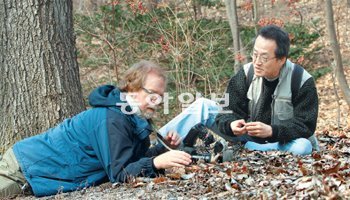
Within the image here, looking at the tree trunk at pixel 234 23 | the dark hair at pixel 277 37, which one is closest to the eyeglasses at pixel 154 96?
the dark hair at pixel 277 37

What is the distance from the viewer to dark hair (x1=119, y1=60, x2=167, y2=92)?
4883 mm

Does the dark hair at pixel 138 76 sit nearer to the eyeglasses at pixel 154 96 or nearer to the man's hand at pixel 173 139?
the eyeglasses at pixel 154 96

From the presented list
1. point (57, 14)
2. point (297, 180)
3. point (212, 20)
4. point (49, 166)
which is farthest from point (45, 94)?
point (212, 20)

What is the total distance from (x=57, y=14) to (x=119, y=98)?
6.04 feet

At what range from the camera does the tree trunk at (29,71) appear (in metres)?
6.25

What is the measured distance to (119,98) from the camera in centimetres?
494

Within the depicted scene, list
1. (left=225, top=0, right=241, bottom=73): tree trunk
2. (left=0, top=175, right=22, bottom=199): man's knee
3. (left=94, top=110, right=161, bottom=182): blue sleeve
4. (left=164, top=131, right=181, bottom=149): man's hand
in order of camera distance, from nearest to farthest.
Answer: (left=94, top=110, right=161, bottom=182): blue sleeve, (left=0, top=175, right=22, bottom=199): man's knee, (left=164, top=131, right=181, bottom=149): man's hand, (left=225, top=0, right=241, bottom=73): tree trunk

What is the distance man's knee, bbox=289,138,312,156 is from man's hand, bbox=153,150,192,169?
4.55 feet

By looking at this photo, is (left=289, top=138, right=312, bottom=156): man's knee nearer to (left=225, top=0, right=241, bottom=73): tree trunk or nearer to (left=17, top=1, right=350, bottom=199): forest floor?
(left=17, top=1, right=350, bottom=199): forest floor

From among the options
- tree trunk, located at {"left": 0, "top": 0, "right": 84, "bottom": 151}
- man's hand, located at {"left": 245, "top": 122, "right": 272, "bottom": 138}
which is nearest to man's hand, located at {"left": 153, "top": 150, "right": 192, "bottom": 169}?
man's hand, located at {"left": 245, "top": 122, "right": 272, "bottom": 138}

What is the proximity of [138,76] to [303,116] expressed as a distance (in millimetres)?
1700

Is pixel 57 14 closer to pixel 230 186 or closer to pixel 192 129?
pixel 192 129

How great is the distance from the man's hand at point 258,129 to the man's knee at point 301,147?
33 centimetres

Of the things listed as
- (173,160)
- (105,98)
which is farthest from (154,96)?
(173,160)
